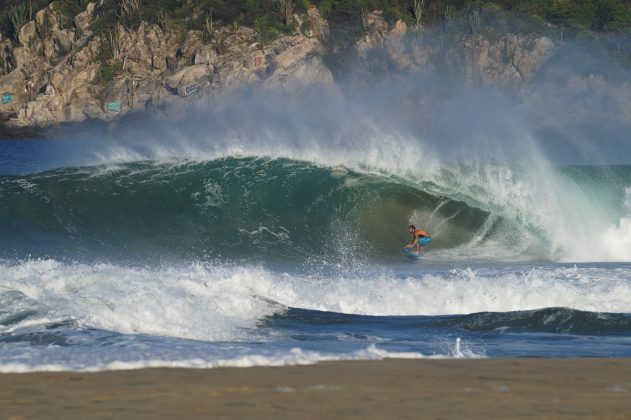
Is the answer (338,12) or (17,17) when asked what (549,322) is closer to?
(338,12)

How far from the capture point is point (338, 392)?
5961mm

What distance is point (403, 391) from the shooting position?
19.6 feet

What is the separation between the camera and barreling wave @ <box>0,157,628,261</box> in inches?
700

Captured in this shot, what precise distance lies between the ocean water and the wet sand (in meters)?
0.51

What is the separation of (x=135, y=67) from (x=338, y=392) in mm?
75326

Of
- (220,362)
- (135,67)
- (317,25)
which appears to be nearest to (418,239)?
(220,362)

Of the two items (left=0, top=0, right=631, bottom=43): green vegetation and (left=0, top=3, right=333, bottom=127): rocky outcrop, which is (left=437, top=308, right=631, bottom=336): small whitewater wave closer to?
(left=0, top=3, right=333, bottom=127): rocky outcrop

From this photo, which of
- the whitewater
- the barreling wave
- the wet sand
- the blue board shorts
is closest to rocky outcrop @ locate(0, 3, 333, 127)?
the whitewater

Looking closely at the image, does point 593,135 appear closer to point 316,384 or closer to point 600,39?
point 600,39

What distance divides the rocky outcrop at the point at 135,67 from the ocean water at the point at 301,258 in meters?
46.1

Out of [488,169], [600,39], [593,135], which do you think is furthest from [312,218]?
[600,39]

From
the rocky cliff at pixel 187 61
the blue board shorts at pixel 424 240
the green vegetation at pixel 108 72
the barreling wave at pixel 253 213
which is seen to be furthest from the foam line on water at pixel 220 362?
the green vegetation at pixel 108 72

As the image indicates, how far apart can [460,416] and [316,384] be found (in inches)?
44.6

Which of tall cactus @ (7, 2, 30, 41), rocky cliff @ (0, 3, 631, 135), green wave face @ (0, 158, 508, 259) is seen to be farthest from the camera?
tall cactus @ (7, 2, 30, 41)
